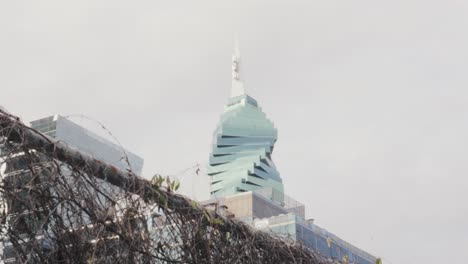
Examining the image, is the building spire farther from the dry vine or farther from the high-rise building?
the dry vine

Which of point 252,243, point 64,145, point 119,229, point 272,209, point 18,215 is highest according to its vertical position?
point 64,145

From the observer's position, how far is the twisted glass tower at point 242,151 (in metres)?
98.9

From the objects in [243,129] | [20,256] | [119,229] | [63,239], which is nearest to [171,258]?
[119,229]

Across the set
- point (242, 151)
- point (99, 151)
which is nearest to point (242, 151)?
point (242, 151)

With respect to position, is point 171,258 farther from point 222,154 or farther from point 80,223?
point 222,154

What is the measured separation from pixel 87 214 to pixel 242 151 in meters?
97.4

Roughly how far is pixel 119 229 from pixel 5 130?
2.40 ft

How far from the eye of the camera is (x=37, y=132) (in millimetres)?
2979

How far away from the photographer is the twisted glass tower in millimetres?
98875

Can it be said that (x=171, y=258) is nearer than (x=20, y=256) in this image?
No

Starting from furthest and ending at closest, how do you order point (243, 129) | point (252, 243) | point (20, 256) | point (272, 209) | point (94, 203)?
point (243, 129), point (272, 209), point (252, 243), point (94, 203), point (20, 256)

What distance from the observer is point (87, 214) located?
3.12 meters

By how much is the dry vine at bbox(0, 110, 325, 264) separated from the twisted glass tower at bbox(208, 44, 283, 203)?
9440 centimetres

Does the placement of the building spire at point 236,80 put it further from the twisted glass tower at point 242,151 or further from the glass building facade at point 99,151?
A: the glass building facade at point 99,151
